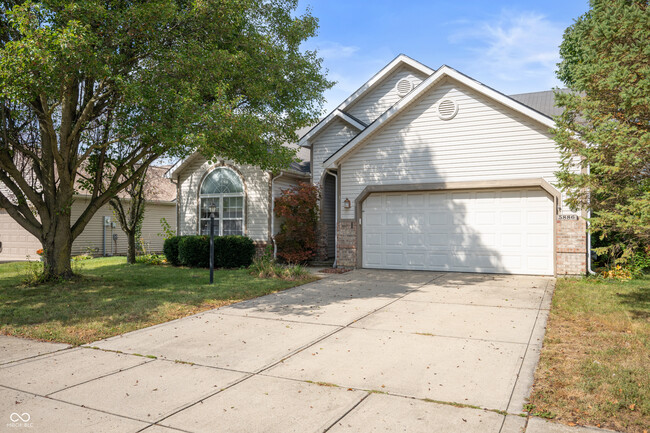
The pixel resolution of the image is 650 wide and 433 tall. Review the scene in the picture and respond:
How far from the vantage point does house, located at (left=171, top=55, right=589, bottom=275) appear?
12.0 meters

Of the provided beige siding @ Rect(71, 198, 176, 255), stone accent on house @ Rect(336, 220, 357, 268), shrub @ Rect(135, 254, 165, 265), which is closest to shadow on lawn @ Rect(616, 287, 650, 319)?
stone accent on house @ Rect(336, 220, 357, 268)

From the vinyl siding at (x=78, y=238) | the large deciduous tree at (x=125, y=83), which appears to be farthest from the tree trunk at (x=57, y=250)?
the vinyl siding at (x=78, y=238)

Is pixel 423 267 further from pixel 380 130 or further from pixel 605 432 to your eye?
pixel 605 432

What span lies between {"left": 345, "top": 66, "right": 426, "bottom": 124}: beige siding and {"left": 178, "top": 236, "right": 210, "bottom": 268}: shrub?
7.46m

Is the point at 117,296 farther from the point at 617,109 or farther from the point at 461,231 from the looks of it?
the point at 617,109

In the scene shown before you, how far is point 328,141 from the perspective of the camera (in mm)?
16828

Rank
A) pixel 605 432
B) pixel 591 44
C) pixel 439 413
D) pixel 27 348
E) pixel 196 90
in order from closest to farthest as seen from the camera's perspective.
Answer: pixel 605 432, pixel 439 413, pixel 27 348, pixel 591 44, pixel 196 90

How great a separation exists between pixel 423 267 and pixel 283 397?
969 cm

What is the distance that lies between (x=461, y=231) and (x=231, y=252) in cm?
735

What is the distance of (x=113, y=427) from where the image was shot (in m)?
3.72

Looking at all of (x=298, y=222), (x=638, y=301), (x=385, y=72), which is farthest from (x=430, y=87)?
(x=638, y=301)

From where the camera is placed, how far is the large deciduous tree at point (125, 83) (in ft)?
27.1

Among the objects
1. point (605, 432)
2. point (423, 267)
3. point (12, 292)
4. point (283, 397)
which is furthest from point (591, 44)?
point (12, 292)

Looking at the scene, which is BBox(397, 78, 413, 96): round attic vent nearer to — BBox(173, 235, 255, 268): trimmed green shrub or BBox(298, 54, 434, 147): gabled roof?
BBox(298, 54, 434, 147): gabled roof
